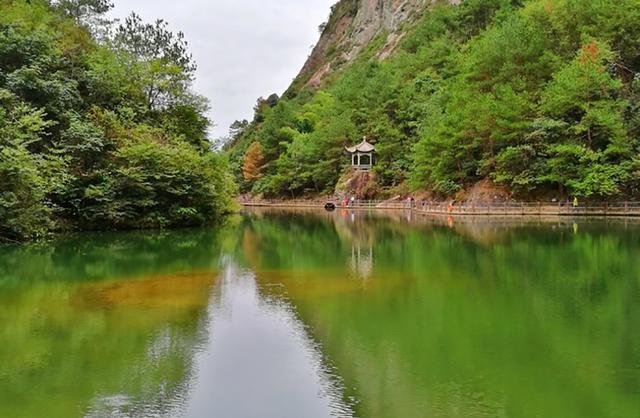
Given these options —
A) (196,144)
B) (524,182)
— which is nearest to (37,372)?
(196,144)

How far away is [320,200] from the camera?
6025 cm

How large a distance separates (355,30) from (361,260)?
87827 millimetres

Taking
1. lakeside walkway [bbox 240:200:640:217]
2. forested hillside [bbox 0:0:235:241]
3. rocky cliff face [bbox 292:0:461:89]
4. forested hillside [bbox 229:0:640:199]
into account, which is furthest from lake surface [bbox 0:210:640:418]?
rocky cliff face [bbox 292:0:461:89]

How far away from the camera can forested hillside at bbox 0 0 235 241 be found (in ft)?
65.3

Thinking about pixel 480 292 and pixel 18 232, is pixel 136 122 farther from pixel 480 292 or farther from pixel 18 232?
pixel 480 292

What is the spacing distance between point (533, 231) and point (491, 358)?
1831 centimetres

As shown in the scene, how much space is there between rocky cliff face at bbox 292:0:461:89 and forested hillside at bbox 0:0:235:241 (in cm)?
5597

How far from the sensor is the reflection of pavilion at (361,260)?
13203 millimetres

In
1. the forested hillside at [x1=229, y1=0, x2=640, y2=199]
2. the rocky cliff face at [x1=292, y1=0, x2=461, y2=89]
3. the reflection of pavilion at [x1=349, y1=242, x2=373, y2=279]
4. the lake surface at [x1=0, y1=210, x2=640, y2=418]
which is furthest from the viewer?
the rocky cliff face at [x1=292, y1=0, x2=461, y2=89]

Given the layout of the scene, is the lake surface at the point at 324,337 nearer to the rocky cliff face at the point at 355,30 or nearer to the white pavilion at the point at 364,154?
the white pavilion at the point at 364,154

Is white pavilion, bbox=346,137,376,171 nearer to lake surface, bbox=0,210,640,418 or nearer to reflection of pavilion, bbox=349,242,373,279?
reflection of pavilion, bbox=349,242,373,279

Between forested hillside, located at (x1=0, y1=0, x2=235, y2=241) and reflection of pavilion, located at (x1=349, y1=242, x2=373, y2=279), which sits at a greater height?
forested hillside, located at (x1=0, y1=0, x2=235, y2=241)

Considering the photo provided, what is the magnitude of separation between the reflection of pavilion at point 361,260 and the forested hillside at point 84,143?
10.8 m

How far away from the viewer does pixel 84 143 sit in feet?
77.2
